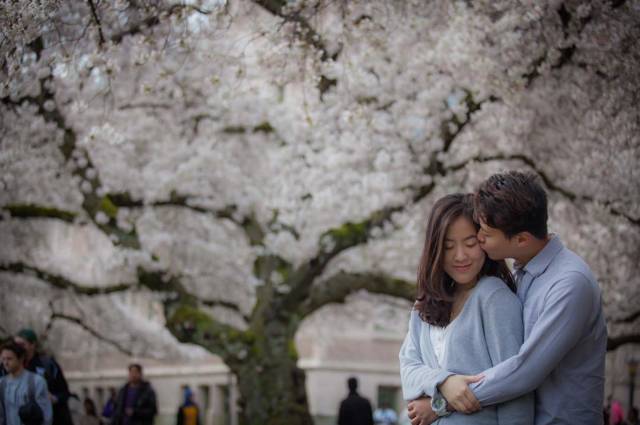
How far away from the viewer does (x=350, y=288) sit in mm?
15203

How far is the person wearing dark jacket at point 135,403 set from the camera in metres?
12.6

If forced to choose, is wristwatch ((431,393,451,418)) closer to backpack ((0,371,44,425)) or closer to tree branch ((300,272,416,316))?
backpack ((0,371,44,425))

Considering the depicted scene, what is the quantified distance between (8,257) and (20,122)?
5.20m

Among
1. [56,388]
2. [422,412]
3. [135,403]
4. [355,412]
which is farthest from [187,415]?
[422,412]

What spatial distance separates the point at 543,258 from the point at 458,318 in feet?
1.51

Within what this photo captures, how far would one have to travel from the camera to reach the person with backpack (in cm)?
784

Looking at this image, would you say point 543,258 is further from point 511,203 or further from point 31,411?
point 31,411

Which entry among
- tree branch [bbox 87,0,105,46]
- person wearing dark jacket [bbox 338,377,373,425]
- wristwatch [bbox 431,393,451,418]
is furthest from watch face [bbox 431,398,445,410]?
person wearing dark jacket [bbox 338,377,373,425]

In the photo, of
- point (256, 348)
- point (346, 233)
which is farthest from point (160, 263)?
point (346, 233)

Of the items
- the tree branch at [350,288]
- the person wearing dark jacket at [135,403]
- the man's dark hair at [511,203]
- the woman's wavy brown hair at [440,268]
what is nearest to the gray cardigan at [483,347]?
the woman's wavy brown hair at [440,268]

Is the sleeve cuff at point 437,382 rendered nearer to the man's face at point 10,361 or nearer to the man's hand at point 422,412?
the man's hand at point 422,412

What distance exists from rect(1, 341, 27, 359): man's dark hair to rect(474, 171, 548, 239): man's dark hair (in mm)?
5080

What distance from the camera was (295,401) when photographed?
15.3m

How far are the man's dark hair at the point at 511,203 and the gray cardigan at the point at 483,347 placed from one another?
0.28 metres
